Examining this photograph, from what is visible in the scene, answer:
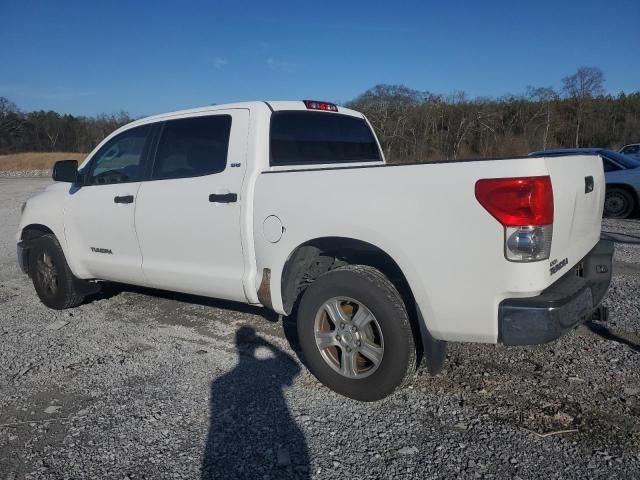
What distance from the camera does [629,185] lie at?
420 inches

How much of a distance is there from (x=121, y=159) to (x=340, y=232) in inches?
109

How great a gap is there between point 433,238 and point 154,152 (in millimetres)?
2843

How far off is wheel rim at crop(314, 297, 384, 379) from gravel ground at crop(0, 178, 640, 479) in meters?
0.24

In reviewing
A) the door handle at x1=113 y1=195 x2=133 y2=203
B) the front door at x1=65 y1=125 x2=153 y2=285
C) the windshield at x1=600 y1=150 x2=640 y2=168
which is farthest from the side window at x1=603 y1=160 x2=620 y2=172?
the door handle at x1=113 y1=195 x2=133 y2=203

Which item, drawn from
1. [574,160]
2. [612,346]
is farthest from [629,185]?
[574,160]

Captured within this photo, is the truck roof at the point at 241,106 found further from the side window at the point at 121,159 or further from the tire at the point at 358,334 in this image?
the tire at the point at 358,334

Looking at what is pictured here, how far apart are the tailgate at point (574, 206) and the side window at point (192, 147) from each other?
2398mm

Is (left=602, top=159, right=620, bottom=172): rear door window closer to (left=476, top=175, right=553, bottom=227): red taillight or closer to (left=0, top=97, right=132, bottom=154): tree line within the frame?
(left=476, top=175, right=553, bottom=227): red taillight

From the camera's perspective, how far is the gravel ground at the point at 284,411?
8.72ft

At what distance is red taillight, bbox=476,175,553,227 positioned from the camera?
253 centimetres

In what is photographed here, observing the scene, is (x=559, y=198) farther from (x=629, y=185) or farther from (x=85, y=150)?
(x=85, y=150)

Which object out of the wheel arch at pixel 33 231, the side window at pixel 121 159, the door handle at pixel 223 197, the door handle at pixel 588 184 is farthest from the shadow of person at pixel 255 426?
the wheel arch at pixel 33 231

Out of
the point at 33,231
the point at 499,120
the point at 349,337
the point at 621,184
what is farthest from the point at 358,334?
the point at 499,120

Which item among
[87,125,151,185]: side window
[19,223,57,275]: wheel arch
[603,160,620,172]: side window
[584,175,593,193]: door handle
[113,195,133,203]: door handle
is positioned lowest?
[19,223,57,275]: wheel arch
